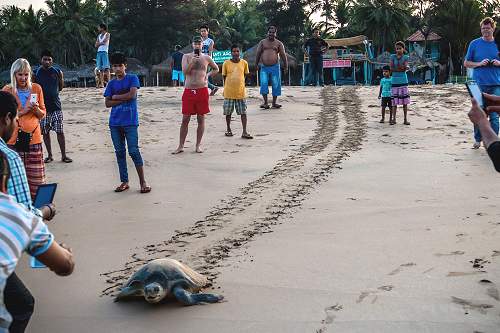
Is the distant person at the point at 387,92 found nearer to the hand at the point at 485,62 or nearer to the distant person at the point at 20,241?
the hand at the point at 485,62

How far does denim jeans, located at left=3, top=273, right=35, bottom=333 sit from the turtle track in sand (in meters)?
0.91

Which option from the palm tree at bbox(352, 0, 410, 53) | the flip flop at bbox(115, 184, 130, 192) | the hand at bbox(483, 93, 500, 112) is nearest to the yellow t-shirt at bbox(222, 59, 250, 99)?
the flip flop at bbox(115, 184, 130, 192)

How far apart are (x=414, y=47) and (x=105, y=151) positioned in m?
34.2

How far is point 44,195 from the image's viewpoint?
2.40m

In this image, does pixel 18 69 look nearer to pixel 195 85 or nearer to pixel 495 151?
pixel 195 85

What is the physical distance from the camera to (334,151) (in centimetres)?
768

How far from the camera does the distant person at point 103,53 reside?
12.7 meters

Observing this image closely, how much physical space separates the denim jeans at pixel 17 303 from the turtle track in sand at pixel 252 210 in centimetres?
91

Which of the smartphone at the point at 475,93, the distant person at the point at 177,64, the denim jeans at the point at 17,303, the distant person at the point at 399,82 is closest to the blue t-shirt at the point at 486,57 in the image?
the distant person at the point at 399,82

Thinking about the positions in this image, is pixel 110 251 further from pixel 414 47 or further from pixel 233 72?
pixel 414 47

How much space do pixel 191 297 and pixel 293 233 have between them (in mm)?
1365

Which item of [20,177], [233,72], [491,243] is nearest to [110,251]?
[20,177]

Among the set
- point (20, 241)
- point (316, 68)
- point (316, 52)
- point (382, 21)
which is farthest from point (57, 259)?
point (382, 21)

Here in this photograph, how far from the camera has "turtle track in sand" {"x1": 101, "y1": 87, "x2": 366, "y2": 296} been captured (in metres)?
3.80
